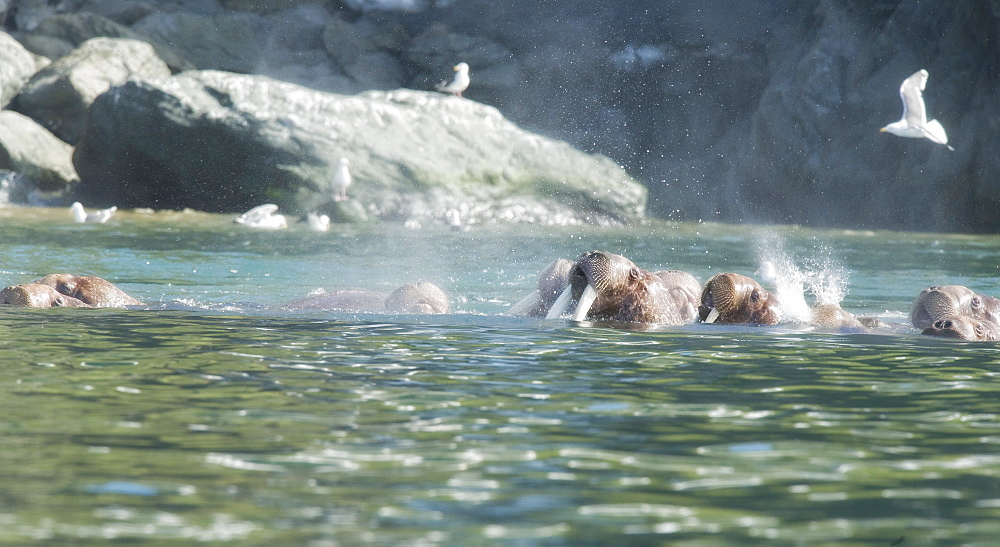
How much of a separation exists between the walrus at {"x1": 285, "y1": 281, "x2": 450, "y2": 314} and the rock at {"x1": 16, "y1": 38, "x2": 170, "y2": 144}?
718 inches

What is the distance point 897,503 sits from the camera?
126 inches

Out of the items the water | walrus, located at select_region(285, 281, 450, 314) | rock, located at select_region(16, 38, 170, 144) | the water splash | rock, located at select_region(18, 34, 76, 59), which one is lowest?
the water

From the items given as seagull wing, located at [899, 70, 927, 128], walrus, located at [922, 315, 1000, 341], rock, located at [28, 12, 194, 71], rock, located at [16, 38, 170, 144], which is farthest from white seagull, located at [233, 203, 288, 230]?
walrus, located at [922, 315, 1000, 341]

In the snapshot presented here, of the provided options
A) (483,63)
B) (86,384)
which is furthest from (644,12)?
(86,384)

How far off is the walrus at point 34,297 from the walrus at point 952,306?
5.65 m

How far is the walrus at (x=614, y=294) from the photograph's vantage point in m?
7.28

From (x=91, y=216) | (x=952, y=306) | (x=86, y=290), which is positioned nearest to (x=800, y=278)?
(x=952, y=306)

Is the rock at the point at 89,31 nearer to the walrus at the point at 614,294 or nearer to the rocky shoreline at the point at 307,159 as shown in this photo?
the rocky shoreline at the point at 307,159

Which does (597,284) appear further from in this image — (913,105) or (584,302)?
(913,105)

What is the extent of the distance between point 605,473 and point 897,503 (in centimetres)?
80

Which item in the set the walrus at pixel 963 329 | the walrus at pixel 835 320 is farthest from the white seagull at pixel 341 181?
the walrus at pixel 963 329

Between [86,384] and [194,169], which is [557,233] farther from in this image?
[86,384]

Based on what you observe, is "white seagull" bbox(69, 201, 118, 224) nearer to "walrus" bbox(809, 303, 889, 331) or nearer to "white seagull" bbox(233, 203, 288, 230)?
"white seagull" bbox(233, 203, 288, 230)

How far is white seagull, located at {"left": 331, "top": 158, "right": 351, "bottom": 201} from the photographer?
19.3 metres
